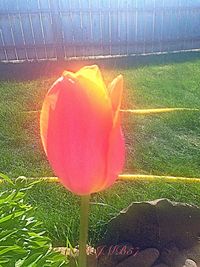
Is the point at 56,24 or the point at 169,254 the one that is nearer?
the point at 169,254

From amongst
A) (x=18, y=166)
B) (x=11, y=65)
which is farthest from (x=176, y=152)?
(x=11, y=65)

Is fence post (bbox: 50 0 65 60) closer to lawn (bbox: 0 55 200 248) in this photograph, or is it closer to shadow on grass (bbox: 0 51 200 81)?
shadow on grass (bbox: 0 51 200 81)

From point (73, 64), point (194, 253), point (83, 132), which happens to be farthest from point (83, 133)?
point (73, 64)

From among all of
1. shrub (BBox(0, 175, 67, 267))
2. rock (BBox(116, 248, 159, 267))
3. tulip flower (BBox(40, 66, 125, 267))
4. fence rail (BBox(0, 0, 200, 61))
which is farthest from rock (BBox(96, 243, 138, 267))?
fence rail (BBox(0, 0, 200, 61))

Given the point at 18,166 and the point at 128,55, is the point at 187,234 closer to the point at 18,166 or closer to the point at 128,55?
the point at 18,166

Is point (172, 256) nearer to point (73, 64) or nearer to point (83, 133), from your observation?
point (83, 133)

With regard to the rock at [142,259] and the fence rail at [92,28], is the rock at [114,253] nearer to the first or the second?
the rock at [142,259]

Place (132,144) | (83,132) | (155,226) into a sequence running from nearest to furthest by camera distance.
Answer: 1. (83,132)
2. (155,226)
3. (132,144)
